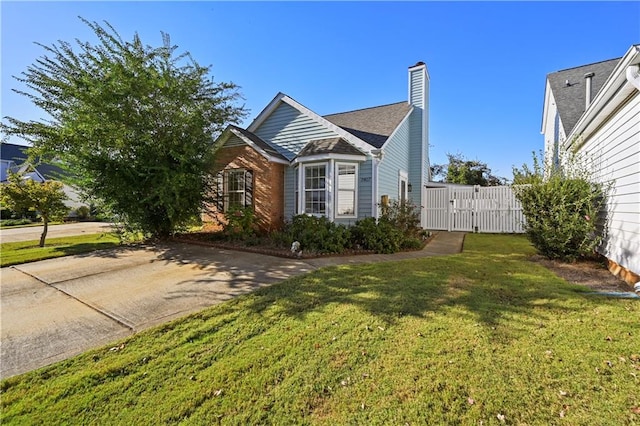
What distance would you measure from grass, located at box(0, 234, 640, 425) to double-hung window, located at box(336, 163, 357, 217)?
583cm

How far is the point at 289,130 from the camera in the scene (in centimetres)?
1085

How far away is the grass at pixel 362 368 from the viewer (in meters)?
2.07

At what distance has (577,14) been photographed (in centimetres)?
771

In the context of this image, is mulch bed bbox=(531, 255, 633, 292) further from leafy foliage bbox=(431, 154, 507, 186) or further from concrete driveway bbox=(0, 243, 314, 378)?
leafy foliage bbox=(431, 154, 507, 186)

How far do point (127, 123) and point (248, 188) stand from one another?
4.14m

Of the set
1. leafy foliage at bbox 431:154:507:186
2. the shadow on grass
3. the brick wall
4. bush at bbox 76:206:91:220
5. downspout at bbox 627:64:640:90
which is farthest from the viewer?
leafy foliage at bbox 431:154:507:186

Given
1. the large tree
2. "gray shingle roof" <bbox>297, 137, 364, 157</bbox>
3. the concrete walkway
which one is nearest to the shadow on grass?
the concrete walkway

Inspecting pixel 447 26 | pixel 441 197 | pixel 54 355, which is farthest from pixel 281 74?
pixel 54 355

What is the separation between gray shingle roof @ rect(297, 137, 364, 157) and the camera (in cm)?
917

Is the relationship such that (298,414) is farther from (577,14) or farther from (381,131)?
(577,14)

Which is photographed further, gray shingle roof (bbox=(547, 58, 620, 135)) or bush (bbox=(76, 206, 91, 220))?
bush (bbox=(76, 206, 91, 220))

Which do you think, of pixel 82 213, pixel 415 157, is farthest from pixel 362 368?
pixel 82 213

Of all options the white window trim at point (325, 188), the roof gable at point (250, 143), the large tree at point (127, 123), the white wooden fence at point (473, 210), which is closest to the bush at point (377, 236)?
the white window trim at point (325, 188)

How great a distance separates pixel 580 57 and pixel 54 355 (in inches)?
812
